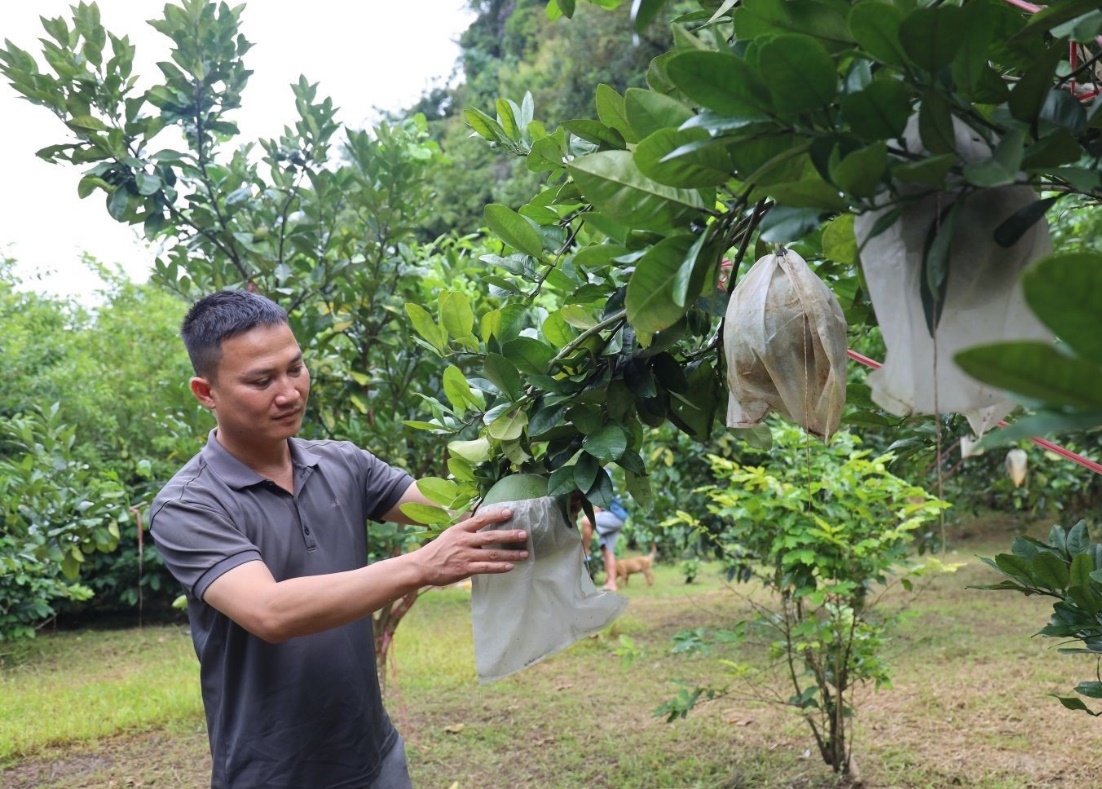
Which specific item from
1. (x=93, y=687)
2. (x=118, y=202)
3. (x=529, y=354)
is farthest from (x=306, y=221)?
(x=93, y=687)

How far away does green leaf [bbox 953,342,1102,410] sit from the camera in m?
0.44

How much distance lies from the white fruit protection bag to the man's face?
0.69 meters

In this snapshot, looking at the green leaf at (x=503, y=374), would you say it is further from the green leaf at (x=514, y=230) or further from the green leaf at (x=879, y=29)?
the green leaf at (x=879, y=29)

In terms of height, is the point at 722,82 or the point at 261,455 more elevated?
the point at 722,82

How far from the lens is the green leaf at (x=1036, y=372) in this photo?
17.3 inches

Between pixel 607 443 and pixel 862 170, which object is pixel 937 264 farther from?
pixel 607 443

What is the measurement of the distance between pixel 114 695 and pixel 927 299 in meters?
5.54

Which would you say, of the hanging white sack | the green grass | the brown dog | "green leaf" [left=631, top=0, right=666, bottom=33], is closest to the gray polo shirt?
"green leaf" [left=631, top=0, right=666, bottom=33]

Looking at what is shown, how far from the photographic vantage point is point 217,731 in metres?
1.95

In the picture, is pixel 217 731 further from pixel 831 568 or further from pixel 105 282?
pixel 105 282

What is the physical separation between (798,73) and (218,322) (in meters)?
1.46

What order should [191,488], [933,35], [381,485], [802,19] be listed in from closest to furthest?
[933,35] → [802,19] → [191,488] → [381,485]

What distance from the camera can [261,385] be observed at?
192 centimetres

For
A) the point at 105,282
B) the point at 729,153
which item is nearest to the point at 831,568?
the point at 729,153
